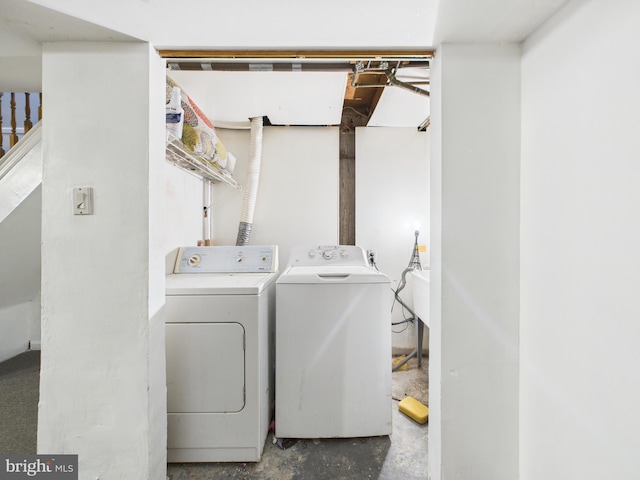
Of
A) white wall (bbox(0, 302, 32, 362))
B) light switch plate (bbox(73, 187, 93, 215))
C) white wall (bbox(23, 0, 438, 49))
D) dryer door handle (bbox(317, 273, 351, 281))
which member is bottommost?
white wall (bbox(0, 302, 32, 362))

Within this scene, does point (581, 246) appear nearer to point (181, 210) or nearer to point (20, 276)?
Result: point (181, 210)

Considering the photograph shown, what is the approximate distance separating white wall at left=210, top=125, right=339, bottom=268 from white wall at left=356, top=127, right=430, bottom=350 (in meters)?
0.27

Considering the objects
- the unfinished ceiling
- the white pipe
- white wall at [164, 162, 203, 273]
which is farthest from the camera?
the white pipe

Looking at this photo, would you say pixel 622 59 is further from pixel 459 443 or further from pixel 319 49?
pixel 459 443

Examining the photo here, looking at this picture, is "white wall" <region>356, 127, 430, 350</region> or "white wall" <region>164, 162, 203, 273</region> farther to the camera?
"white wall" <region>356, 127, 430, 350</region>

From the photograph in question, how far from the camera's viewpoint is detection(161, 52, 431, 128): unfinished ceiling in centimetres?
119

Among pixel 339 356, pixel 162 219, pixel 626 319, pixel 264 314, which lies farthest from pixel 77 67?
pixel 626 319

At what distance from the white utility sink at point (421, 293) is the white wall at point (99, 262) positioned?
70.9 inches

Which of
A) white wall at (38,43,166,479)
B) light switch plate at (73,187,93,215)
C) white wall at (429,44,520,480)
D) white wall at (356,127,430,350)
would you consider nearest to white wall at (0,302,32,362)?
white wall at (38,43,166,479)

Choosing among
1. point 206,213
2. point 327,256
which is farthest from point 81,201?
point 327,256

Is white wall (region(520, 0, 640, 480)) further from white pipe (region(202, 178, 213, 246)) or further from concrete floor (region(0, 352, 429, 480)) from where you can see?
white pipe (region(202, 178, 213, 246))

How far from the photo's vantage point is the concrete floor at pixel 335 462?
1317 millimetres

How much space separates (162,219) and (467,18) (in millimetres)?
1440

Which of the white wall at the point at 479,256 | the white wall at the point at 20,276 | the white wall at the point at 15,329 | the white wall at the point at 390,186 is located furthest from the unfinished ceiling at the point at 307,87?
the white wall at the point at 15,329
